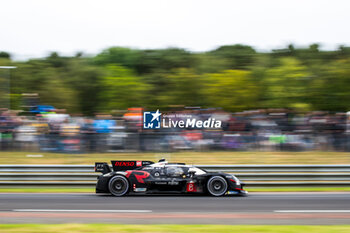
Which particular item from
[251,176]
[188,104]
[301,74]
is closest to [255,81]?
[301,74]

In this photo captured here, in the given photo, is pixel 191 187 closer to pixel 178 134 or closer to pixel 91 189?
pixel 91 189

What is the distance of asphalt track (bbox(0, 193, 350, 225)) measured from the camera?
→ 324 inches

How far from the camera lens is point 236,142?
16.5 metres

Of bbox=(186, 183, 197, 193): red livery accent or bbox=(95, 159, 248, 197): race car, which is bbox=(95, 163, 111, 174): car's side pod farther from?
bbox=(186, 183, 197, 193): red livery accent

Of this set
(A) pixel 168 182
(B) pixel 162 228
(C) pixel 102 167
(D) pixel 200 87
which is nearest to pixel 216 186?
(A) pixel 168 182

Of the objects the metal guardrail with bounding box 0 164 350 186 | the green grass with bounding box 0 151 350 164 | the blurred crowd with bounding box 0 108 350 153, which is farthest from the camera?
the blurred crowd with bounding box 0 108 350 153

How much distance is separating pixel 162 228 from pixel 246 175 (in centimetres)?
717

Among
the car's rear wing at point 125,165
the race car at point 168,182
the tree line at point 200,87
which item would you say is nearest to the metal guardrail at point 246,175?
the race car at point 168,182

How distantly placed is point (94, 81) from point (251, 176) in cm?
3385

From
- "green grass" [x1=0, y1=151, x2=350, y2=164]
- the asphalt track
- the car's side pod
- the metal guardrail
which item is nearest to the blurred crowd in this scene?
"green grass" [x1=0, y1=151, x2=350, y2=164]

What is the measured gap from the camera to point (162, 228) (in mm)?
7270

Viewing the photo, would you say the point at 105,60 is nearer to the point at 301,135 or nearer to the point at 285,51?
the point at 285,51

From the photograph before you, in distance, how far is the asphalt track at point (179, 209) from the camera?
27.0 ft

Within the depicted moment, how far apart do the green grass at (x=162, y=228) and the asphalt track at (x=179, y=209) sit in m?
0.50
